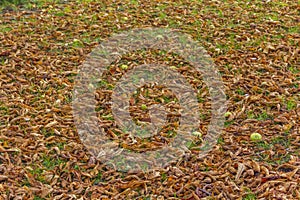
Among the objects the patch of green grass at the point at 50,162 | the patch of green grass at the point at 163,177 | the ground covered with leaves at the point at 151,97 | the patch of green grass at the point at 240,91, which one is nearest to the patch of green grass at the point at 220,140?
the ground covered with leaves at the point at 151,97

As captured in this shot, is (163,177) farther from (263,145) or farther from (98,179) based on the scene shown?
(263,145)

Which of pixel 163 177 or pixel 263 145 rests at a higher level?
pixel 263 145

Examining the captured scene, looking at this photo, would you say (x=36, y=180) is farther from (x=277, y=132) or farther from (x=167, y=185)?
(x=277, y=132)

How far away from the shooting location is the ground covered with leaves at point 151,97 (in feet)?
11.4

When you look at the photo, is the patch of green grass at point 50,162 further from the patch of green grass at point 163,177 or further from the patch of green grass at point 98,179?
the patch of green grass at point 163,177

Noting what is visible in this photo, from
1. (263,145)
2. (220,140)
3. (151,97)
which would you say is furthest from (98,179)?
(263,145)

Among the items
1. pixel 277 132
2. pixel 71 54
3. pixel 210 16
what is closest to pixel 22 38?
pixel 71 54

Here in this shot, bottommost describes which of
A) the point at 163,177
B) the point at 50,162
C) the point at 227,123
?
the point at 50,162

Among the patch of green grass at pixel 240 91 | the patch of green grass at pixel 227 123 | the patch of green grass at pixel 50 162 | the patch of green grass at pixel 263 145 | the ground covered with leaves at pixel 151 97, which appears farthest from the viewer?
the patch of green grass at pixel 240 91

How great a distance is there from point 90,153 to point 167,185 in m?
0.75

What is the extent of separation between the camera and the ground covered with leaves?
3.46m

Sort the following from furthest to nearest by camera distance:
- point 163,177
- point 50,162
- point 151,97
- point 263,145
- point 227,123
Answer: point 151,97
point 227,123
point 263,145
point 50,162
point 163,177

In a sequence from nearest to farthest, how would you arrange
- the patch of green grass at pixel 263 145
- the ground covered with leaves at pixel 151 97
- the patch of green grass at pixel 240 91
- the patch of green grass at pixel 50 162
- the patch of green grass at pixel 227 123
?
1. the ground covered with leaves at pixel 151 97
2. the patch of green grass at pixel 50 162
3. the patch of green grass at pixel 263 145
4. the patch of green grass at pixel 227 123
5. the patch of green grass at pixel 240 91

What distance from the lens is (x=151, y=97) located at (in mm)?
4582
